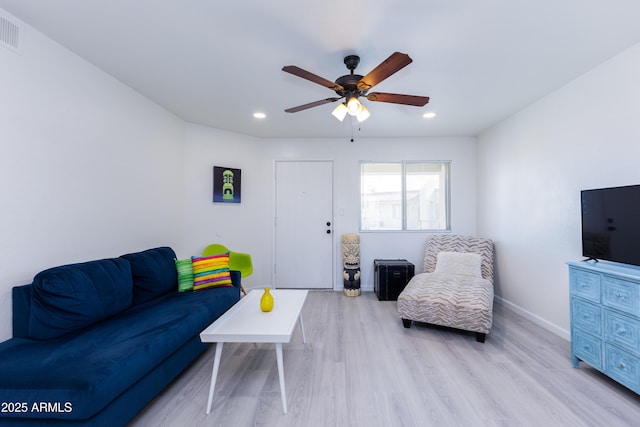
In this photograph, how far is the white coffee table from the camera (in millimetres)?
1674

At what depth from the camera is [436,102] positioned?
298cm

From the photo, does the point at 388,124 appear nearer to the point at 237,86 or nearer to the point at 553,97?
the point at 553,97

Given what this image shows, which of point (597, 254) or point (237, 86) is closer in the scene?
point (597, 254)

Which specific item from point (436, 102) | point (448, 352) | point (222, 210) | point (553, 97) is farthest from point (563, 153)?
point (222, 210)

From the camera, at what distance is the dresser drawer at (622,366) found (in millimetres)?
1688

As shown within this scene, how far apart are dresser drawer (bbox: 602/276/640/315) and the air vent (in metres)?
4.25

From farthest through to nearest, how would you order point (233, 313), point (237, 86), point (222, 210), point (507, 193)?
1. point (222, 210)
2. point (507, 193)
3. point (237, 86)
4. point (233, 313)

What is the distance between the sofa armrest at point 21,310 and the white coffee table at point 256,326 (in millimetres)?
1090

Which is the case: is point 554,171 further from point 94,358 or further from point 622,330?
point 94,358

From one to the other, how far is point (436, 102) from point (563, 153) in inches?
51.9

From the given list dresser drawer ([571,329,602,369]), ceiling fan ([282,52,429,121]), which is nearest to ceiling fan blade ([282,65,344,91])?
ceiling fan ([282,52,429,121])

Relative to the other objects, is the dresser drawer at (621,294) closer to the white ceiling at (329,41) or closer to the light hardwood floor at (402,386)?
the light hardwood floor at (402,386)

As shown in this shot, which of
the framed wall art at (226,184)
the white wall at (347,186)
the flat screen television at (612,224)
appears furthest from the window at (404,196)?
the flat screen television at (612,224)

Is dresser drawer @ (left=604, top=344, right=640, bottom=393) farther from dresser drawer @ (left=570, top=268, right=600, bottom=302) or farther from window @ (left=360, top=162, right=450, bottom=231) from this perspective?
window @ (left=360, top=162, right=450, bottom=231)
